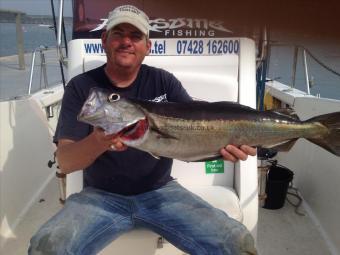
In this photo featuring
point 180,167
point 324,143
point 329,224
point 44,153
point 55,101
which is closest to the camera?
point 324,143

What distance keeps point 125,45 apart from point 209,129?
2.49ft

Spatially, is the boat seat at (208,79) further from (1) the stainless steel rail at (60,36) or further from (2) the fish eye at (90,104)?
(2) the fish eye at (90,104)

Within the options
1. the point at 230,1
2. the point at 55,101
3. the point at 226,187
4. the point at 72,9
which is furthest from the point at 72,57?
the point at 230,1

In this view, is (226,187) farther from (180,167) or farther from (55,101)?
(55,101)

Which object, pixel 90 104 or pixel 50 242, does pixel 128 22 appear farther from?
pixel 50 242

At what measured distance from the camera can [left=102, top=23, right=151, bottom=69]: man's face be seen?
7.64 feet

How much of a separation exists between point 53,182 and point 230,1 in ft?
14.3

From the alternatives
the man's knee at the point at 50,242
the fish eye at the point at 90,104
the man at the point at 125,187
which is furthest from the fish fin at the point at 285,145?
the man's knee at the point at 50,242

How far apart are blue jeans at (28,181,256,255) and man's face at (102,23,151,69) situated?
0.79m

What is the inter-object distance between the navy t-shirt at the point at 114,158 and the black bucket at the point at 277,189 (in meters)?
1.54

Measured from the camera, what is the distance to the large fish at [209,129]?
1.84m

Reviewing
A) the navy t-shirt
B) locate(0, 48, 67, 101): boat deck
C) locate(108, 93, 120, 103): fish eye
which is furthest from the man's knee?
locate(0, 48, 67, 101): boat deck

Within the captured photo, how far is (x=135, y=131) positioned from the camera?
183 centimetres

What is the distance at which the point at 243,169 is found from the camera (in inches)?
108
